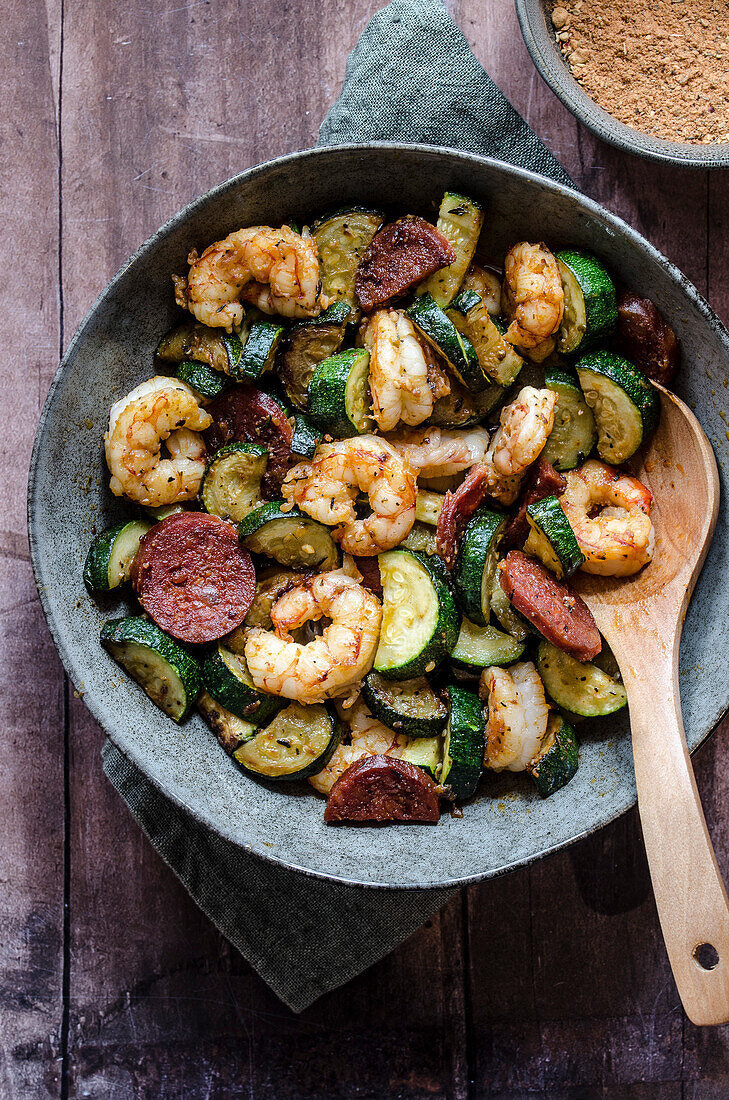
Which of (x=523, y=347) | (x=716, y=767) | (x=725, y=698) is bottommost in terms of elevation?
(x=716, y=767)

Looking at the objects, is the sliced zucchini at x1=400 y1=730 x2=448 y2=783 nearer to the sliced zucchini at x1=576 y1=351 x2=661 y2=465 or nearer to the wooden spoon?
the wooden spoon

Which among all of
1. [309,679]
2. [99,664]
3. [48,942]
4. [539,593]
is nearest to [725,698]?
[539,593]

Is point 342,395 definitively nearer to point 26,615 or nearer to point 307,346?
point 307,346

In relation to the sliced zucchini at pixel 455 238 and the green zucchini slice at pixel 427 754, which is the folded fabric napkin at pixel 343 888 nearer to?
the sliced zucchini at pixel 455 238

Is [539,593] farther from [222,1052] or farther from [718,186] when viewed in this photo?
[222,1052]

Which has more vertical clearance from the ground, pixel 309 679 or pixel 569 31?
pixel 569 31

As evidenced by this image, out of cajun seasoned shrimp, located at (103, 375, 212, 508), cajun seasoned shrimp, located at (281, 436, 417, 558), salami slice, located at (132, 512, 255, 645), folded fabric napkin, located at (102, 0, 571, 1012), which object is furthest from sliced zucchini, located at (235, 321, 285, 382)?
folded fabric napkin, located at (102, 0, 571, 1012)
